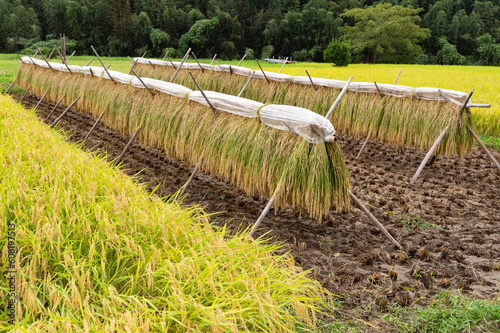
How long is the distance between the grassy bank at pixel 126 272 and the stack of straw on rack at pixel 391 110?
176 inches

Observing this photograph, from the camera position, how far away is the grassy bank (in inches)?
74.9

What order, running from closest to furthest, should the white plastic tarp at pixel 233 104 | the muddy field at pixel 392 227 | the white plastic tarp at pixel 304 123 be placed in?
the muddy field at pixel 392 227 → the white plastic tarp at pixel 304 123 → the white plastic tarp at pixel 233 104

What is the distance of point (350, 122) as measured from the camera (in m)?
7.39

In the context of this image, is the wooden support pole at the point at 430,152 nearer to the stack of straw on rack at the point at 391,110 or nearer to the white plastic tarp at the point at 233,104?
the stack of straw on rack at the point at 391,110

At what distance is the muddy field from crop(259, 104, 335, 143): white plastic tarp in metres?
1.14

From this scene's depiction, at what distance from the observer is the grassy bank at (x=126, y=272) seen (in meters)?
1.90

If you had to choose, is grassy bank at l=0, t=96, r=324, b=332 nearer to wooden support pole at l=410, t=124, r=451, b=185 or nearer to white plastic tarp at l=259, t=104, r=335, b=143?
white plastic tarp at l=259, t=104, r=335, b=143

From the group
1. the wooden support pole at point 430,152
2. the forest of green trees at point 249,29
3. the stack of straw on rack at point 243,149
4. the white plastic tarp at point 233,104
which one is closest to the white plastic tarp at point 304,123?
the stack of straw on rack at point 243,149

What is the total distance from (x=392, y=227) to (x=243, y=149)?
2002 millimetres

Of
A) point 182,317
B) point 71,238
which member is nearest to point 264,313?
point 182,317

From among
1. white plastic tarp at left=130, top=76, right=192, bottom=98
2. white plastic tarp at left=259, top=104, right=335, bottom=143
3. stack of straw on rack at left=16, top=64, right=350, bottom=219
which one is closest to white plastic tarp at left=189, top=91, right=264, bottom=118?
stack of straw on rack at left=16, top=64, right=350, bottom=219

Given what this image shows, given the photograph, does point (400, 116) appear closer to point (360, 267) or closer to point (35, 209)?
point (360, 267)

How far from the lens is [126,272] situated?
2332mm

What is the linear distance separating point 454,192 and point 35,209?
214 inches
